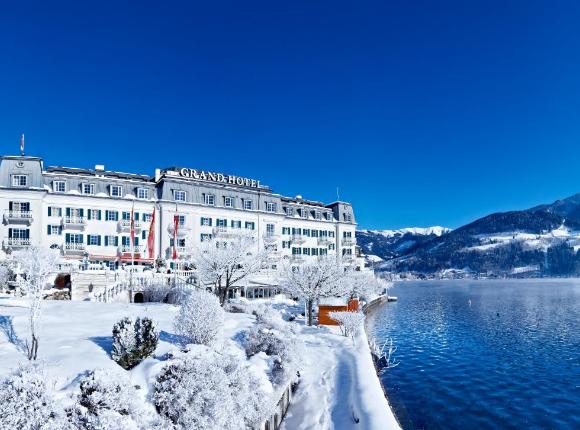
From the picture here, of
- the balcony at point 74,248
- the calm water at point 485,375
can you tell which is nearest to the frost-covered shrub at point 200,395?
the calm water at point 485,375

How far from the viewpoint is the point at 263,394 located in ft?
47.1

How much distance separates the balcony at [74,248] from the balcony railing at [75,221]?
242 centimetres

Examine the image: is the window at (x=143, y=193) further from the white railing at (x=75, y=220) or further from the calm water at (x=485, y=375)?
the calm water at (x=485, y=375)

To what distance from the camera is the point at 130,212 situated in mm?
56156

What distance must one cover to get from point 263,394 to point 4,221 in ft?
156

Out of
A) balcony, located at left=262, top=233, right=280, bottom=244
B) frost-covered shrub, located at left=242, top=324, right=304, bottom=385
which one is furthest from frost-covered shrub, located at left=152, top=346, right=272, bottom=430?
balcony, located at left=262, top=233, right=280, bottom=244

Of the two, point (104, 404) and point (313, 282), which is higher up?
point (313, 282)

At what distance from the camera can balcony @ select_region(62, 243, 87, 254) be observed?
169 ft

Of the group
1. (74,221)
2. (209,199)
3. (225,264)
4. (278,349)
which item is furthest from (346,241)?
(278,349)

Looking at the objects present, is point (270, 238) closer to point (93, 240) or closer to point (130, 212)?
point (130, 212)

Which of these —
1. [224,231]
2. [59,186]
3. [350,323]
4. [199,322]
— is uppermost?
[59,186]

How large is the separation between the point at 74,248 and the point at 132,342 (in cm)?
4194

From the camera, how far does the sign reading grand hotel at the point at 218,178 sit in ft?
209

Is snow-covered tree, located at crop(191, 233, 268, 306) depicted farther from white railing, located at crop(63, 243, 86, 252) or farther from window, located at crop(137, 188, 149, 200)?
window, located at crop(137, 188, 149, 200)
